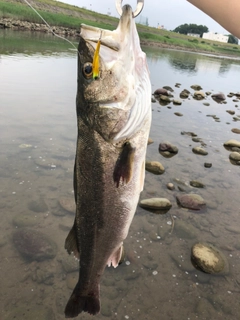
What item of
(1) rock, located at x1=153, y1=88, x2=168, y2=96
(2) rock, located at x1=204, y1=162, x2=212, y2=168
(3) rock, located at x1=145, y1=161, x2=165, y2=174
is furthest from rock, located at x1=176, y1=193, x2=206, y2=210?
(1) rock, located at x1=153, y1=88, x2=168, y2=96

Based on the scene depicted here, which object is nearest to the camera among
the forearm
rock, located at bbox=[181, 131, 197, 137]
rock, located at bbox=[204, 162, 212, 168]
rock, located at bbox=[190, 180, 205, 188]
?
the forearm

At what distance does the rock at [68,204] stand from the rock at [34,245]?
754mm

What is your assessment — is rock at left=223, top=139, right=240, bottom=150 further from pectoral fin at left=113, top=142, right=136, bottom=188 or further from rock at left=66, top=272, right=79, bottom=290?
pectoral fin at left=113, top=142, right=136, bottom=188

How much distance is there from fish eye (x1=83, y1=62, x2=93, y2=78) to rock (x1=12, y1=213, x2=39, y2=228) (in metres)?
3.27

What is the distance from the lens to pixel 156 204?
532 cm

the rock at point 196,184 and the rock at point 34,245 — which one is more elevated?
the rock at point 196,184

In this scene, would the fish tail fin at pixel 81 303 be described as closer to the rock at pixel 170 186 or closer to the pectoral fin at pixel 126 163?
the pectoral fin at pixel 126 163

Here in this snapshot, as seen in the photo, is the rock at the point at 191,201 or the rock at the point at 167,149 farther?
the rock at the point at 167,149

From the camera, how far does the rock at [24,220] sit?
178 inches

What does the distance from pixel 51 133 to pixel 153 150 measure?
118 inches

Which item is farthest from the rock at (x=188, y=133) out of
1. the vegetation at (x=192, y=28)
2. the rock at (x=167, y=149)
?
the vegetation at (x=192, y=28)

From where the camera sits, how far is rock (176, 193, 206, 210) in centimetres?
555

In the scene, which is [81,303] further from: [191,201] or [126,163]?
[191,201]

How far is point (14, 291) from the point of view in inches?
139
